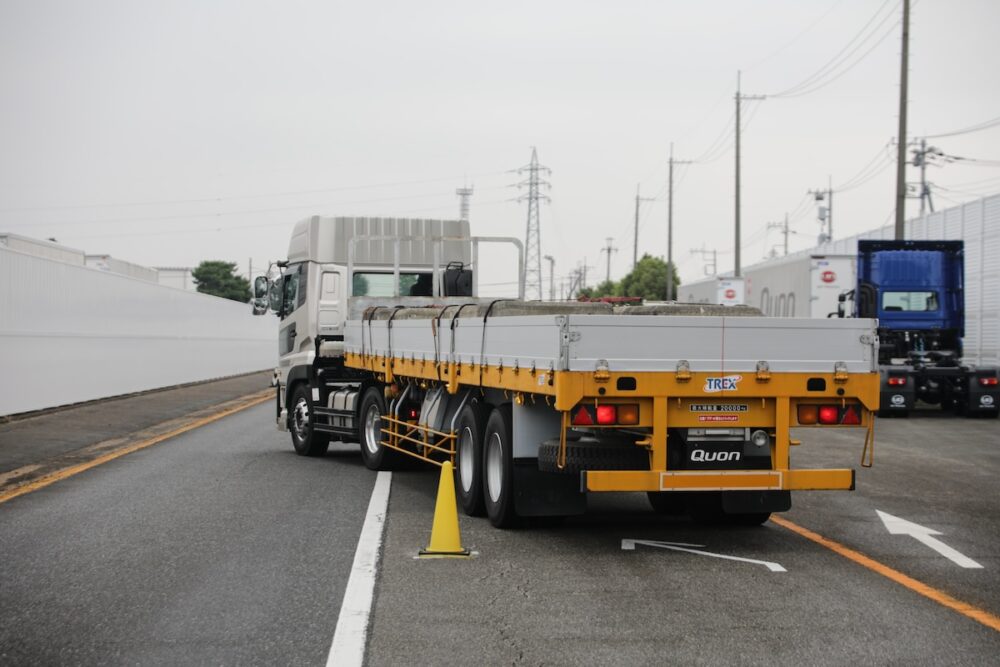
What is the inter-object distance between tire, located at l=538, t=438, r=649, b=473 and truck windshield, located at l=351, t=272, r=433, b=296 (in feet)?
26.7

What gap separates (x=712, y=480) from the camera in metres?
8.96

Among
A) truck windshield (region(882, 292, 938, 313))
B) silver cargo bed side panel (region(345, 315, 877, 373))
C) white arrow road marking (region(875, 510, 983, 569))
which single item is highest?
truck windshield (region(882, 292, 938, 313))

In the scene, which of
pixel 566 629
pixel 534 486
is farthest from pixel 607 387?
pixel 566 629

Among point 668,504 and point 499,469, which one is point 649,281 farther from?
point 499,469

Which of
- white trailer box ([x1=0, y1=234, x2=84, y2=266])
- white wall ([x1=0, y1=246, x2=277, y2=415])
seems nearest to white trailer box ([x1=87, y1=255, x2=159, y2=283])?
white trailer box ([x1=0, y1=234, x2=84, y2=266])

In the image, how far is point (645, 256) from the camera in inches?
5650

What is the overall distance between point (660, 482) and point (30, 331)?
16972mm

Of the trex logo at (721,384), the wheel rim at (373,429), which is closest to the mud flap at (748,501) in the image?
the trex logo at (721,384)

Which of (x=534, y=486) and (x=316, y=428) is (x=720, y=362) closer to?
(x=534, y=486)

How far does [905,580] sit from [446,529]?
3.13 metres

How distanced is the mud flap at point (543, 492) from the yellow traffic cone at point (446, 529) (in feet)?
2.74

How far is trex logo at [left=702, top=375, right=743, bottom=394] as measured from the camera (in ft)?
29.5

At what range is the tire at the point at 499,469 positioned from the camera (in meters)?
9.84

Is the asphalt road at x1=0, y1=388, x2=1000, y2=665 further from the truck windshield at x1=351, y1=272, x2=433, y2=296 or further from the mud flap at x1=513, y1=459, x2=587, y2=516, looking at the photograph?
the truck windshield at x1=351, y1=272, x2=433, y2=296
